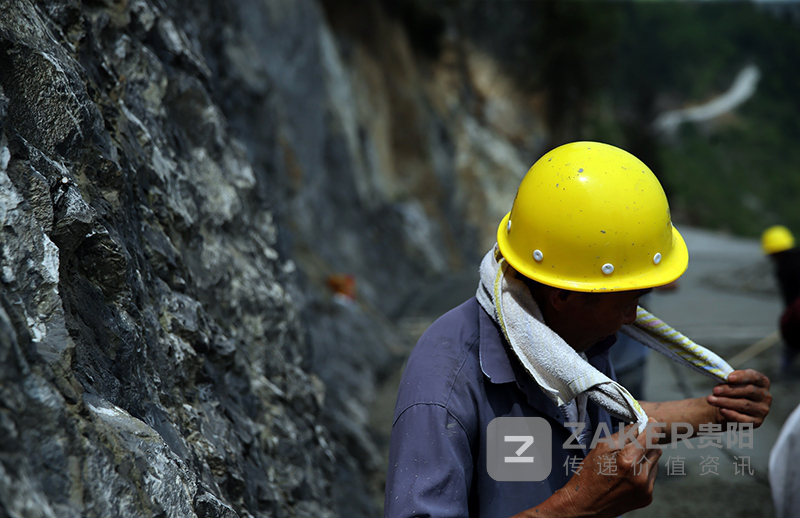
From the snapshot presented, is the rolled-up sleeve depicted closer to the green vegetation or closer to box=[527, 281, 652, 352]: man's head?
box=[527, 281, 652, 352]: man's head

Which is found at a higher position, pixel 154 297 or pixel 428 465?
pixel 154 297

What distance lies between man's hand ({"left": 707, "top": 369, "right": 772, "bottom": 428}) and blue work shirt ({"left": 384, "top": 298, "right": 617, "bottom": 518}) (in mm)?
531

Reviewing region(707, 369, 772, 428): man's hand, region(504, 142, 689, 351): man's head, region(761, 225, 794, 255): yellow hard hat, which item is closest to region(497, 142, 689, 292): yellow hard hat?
region(504, 142, 689, 351): man's head

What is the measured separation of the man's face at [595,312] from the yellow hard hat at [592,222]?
2.0 inches

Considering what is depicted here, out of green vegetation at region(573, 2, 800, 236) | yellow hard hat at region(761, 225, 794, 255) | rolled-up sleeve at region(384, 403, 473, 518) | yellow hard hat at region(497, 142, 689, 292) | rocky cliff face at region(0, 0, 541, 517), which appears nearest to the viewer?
rocky cliff face at region(0, 0, 541, 517)

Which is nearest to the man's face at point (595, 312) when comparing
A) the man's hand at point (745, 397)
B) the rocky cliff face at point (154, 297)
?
the man's hand at point (745, 397)

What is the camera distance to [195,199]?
323cm

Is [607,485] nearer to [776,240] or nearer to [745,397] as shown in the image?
[745,397]

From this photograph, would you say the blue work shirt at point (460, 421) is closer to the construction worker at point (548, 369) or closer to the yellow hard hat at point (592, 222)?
the construction worker at point (548, 369)

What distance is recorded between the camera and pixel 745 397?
2.06 metres

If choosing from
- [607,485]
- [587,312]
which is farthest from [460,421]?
[587,312]

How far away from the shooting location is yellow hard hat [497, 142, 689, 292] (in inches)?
73.3

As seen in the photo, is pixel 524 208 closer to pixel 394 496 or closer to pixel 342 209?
pixel 394 496

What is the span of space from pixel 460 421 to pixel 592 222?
652 millimetres
